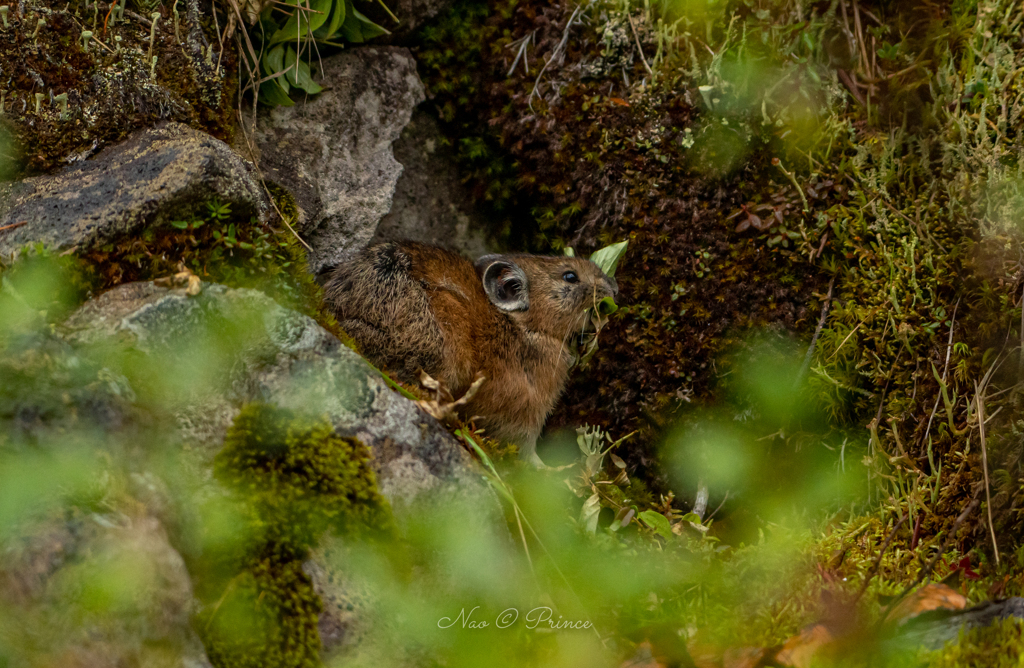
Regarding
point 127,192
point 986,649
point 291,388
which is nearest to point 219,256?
point 127,192

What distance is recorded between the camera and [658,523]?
15.2 feet

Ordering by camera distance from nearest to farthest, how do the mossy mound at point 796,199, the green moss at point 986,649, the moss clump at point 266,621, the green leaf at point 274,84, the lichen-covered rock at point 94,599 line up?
the lichen-covered rock at point 94,599, the green moss at point 986,649, the moss clump at point 266,621, the mossy mound at point 796,199, the green leaf at point 274,84

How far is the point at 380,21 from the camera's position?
6.08 m


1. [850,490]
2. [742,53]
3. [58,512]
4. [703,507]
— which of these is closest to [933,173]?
[742,53]

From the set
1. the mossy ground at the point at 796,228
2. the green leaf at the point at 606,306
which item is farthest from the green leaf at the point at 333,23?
the green leaf at the point at 606,306

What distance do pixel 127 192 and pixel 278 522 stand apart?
Result: 2.14 m

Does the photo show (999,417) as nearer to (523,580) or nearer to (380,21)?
(523,580)

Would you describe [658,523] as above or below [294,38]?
below

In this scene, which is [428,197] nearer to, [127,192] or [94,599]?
[127,192]

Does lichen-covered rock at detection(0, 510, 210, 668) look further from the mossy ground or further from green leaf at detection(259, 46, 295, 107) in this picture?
green leaf at detection(259, 46, 295, 107)

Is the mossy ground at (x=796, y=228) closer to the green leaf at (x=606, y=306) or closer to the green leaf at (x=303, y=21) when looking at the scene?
the green leaf at (x=606, y=306)

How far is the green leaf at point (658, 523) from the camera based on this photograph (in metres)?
4.62

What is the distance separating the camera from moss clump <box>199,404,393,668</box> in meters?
3.24

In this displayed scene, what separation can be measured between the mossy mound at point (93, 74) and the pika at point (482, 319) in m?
1.58
